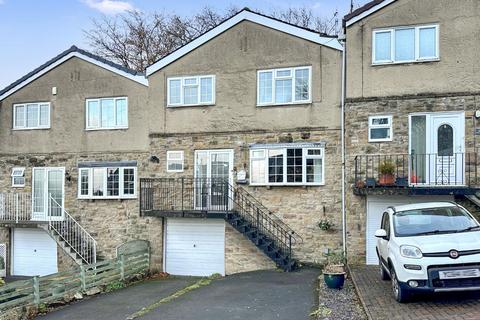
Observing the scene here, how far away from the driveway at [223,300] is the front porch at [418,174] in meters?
3.31

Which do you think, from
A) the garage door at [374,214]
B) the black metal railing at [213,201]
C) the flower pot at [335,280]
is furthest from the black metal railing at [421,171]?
the flower pot at [335,280]

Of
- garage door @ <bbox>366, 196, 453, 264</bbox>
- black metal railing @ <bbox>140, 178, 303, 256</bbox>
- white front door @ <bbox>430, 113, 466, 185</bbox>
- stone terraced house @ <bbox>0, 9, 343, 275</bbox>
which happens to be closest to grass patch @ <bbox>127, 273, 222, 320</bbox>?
stone terraced house @ <bbox>0, 9, 343, 275</bbox>

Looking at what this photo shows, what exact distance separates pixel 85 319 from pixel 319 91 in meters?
9.84

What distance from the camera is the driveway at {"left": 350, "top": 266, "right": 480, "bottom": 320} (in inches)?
315

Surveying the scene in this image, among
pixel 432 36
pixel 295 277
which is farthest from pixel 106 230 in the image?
pixel 432 36

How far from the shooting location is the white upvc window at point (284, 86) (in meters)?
15.9

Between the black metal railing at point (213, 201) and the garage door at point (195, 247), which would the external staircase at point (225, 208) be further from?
the garage door at point (195, 247)

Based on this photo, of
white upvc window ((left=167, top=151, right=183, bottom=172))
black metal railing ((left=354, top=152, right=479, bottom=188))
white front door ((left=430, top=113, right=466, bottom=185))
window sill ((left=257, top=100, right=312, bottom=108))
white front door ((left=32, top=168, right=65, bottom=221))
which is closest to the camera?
→ black metal railing ((left=354, top=152, right=479, bottom=188))

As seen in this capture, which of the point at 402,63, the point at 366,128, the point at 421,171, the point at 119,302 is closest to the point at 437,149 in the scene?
the point at 421,171

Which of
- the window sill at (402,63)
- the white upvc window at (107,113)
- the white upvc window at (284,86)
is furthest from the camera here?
the white upvc window at (107,113)

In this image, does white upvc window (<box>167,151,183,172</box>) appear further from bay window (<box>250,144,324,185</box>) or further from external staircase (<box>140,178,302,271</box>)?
bay window (<box>250,144,324,185</box>)

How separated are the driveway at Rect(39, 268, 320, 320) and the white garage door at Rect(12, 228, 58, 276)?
231 inches

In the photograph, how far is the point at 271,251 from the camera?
1523 centimetres

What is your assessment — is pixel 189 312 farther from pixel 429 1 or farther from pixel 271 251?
pixel 429 1
